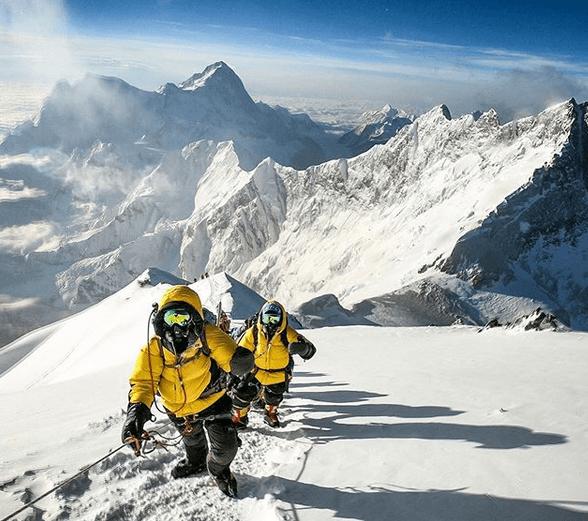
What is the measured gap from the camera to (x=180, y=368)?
5.68m

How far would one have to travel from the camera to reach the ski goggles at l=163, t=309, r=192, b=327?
213 inches

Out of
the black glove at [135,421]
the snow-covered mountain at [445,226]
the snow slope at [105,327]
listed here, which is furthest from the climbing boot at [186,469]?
the snow-covered mountain at [445,226]

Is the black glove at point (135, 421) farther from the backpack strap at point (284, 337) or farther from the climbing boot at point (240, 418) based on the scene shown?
the backpack strap at point (284, 337)

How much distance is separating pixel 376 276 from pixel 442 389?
85727 millimetres

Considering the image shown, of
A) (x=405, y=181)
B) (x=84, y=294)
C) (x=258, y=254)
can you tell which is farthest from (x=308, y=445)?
(x=84, y=294)

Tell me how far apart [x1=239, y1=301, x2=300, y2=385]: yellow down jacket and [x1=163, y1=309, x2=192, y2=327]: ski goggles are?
3.43 metres

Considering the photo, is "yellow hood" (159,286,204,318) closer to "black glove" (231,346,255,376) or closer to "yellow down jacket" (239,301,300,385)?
"black glove" (231,346,255,376)

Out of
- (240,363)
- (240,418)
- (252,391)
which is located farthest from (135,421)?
(240,418)

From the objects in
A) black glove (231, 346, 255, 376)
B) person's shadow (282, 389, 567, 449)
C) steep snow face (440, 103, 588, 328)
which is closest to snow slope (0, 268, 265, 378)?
person's shadow (282, 389, 567, 449)

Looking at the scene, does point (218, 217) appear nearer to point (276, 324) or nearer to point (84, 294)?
point (84, 294)

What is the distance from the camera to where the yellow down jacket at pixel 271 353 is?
8750 millimetres

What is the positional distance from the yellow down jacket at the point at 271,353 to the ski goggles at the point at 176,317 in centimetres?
343

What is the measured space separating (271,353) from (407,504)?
378cm

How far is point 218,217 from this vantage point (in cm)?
16350
